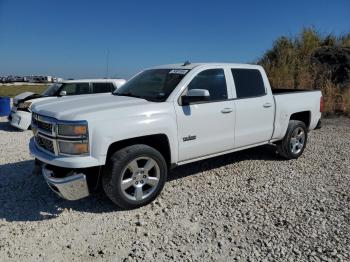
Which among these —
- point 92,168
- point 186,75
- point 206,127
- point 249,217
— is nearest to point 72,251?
point 92,168

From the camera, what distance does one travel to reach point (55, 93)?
10305 mm

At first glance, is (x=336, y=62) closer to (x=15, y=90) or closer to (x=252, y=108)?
(x=252, y=108)

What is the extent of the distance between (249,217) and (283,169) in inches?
85.8

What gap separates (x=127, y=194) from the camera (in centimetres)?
434

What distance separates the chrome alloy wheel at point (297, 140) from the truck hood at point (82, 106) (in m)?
3.34

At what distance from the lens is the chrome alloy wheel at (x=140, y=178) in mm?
4309

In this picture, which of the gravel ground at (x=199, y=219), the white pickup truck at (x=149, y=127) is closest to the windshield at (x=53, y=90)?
the gravel ground at (x=199, y=219)

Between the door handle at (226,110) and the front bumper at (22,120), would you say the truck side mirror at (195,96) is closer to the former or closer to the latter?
the door handle at (226,110)

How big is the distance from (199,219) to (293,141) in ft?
10.9

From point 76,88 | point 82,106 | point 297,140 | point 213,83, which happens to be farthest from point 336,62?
point 82,106

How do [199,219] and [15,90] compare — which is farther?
[15,90]

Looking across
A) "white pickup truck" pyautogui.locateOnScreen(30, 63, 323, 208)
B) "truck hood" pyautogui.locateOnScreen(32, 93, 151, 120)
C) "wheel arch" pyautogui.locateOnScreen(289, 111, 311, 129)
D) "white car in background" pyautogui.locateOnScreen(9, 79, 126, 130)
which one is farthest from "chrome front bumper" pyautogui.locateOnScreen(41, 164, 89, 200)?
"white car in background" pyautogui.locateOnScreen(9, 79, 126, 130)

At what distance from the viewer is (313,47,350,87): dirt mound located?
45.1ft

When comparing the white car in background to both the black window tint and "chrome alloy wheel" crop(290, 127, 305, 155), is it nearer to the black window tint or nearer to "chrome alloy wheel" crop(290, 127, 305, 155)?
the black window tint
